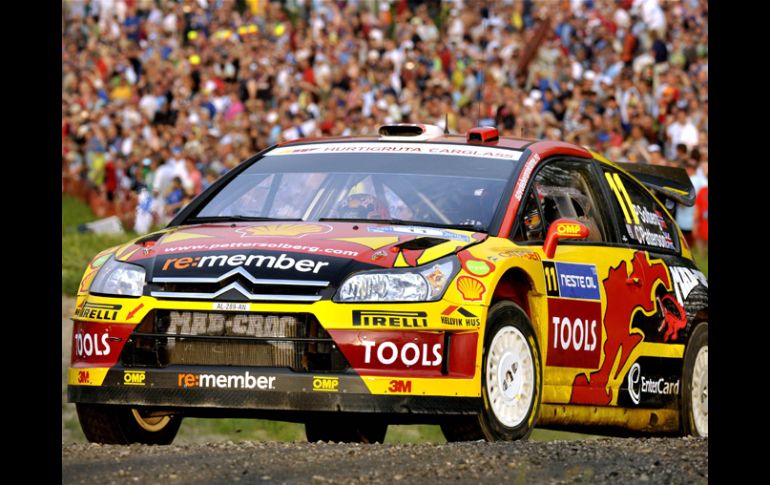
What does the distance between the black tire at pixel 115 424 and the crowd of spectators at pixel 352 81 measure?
347 inches

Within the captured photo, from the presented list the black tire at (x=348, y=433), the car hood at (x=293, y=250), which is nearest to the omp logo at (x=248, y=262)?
the car hood at (x=293, y=250)

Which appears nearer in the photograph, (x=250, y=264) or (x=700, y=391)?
(x=250, y=264)

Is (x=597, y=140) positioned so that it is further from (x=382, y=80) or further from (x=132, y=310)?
(x=132, y=310)

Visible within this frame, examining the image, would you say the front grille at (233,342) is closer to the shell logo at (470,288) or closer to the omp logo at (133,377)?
the omp logo at (133,377)

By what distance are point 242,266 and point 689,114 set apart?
37.6ft

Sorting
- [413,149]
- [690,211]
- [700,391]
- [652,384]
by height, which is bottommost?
[700,391]

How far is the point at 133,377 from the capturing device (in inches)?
262

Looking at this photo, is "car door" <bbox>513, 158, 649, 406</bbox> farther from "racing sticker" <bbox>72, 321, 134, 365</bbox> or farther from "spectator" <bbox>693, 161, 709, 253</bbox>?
"spectator" <bbox>693, 161, 709, 253</bbox>

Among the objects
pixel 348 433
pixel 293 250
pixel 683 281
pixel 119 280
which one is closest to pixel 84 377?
pixel 119 280

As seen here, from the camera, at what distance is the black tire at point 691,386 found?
8.73 m

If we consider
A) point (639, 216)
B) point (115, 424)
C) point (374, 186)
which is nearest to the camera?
point (115, 424)

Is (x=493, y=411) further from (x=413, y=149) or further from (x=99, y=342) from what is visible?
(x=413, y=149)

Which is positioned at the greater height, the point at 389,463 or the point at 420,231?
the point at 420,231

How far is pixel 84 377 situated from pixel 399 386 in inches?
56.8
